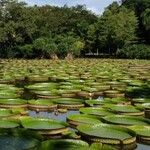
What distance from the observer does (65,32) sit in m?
43.9

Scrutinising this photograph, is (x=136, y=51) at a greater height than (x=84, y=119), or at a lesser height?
greater

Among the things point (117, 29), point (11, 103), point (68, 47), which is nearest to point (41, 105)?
point (11, 103)

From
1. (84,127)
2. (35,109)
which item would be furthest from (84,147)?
(35,109)

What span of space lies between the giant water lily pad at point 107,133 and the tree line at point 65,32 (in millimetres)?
25685

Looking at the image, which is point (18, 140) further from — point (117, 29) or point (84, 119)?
point (117, 29)

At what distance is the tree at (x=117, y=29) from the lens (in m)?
35.6

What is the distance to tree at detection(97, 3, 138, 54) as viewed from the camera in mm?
35594

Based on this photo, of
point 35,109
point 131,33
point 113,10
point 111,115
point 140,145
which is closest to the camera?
point 140,145

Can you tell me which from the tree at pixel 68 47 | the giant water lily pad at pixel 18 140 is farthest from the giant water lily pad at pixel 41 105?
the tree at pixel 68 47

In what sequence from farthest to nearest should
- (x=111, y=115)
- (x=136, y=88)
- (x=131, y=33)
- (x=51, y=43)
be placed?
(x=131, y=33) → (x=51, y=43) → (x=136, y=88) → (x=111, y=115)

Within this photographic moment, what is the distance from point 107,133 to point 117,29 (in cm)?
3042

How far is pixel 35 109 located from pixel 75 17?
39.8 m

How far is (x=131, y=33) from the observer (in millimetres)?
36344

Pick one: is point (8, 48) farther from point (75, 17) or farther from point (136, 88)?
point (136, 88)
